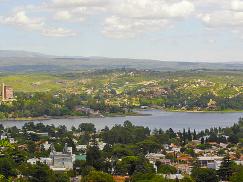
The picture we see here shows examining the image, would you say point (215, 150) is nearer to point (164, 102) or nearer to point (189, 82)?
point (164, 102)

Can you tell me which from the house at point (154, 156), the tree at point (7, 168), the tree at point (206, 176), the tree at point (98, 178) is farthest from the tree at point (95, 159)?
the tree at point (206, 176)

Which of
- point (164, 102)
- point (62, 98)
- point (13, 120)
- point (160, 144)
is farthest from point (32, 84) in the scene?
point (160, 144)

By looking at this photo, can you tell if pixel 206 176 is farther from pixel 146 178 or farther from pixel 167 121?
pixel 167 121

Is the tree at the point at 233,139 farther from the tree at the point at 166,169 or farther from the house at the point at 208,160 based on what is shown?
the tree at the point at 166,169

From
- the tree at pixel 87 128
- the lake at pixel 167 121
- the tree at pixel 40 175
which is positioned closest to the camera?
the tree at pixel 40 175

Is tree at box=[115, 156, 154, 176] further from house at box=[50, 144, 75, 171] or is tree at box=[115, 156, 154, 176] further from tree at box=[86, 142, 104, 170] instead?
house at box=[50, 144, 75, 171]

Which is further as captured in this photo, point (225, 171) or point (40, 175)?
point (225, 171)

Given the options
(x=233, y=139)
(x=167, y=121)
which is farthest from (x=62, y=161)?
(x=167, y=121)

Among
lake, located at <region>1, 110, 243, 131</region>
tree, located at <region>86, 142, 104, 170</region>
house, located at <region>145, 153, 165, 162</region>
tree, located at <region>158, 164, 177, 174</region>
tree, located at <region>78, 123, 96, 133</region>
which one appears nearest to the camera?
tree, located at <region>158, 164, 177, 174</region>

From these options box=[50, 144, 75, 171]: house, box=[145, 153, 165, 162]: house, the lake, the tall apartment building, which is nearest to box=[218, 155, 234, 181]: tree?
box=[145, 153, 165, 162]: house
